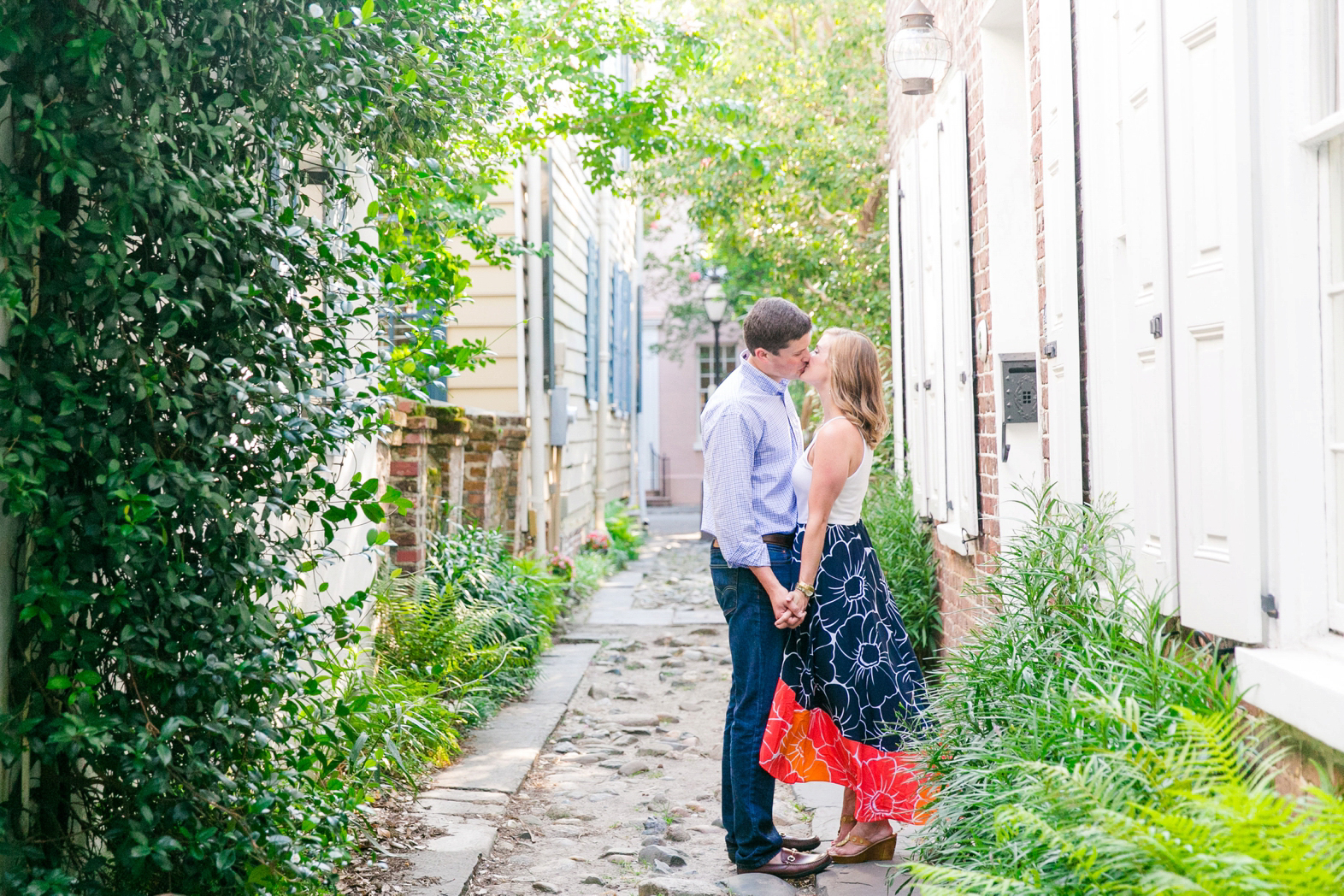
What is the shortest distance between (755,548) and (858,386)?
0.63 metres

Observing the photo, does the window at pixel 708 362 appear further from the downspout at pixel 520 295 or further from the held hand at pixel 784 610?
the held hand at pixel 784 610

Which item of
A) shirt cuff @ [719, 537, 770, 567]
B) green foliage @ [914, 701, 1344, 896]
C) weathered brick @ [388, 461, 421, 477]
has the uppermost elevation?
weathered brick @ [388, 461, 421, 477]

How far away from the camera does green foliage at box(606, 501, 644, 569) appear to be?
12.9 m

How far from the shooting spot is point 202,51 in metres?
2.59

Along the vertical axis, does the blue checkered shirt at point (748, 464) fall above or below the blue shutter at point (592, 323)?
below

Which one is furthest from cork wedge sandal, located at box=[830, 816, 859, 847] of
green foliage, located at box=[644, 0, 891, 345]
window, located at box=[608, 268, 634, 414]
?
window, located at box=[608, 268, 634, 414]

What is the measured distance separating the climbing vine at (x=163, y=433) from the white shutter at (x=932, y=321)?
3.39 meters

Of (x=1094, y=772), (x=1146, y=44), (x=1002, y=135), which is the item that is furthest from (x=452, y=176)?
(x=1094, y=772)

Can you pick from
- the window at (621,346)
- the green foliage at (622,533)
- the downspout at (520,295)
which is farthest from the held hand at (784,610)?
the window at (621,346)

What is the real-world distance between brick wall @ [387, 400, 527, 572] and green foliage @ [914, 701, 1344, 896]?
315 cm

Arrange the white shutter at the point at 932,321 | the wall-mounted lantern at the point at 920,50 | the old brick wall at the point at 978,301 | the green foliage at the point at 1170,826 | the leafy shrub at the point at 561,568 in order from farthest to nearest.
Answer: the leafy shrub at the point at 561,568
the white shutter at the point at 932,321
the wall-mounted lantern at the point at 920,50
the old brick wall at the point at 978,301
the green foliage at the point at 1170,826

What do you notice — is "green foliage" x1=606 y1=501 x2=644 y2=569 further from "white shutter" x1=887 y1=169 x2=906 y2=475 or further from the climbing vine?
the climbing vine

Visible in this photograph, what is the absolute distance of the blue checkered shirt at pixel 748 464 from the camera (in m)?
3.65

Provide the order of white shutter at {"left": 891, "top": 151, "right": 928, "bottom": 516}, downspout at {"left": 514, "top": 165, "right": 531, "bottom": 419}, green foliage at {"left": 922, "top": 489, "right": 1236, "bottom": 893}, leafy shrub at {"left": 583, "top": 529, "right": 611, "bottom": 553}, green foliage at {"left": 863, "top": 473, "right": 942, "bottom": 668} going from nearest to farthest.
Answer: green foliage at {"left": 922, "top": 489, "right": 1236, "bottom": 893} < green foliage at {"left": 863, "top": 473, "right": 942, "bottom": 668} < white shutter at {"left": 891, "top": 151, "right": 928, "bottom": 516} < downspout at {"left": 514, "top": 165, "right": 531, "bottom": 419} < leafy shrub at {"left": 583, "top": 529, "right": 611, "bottom": 553}
